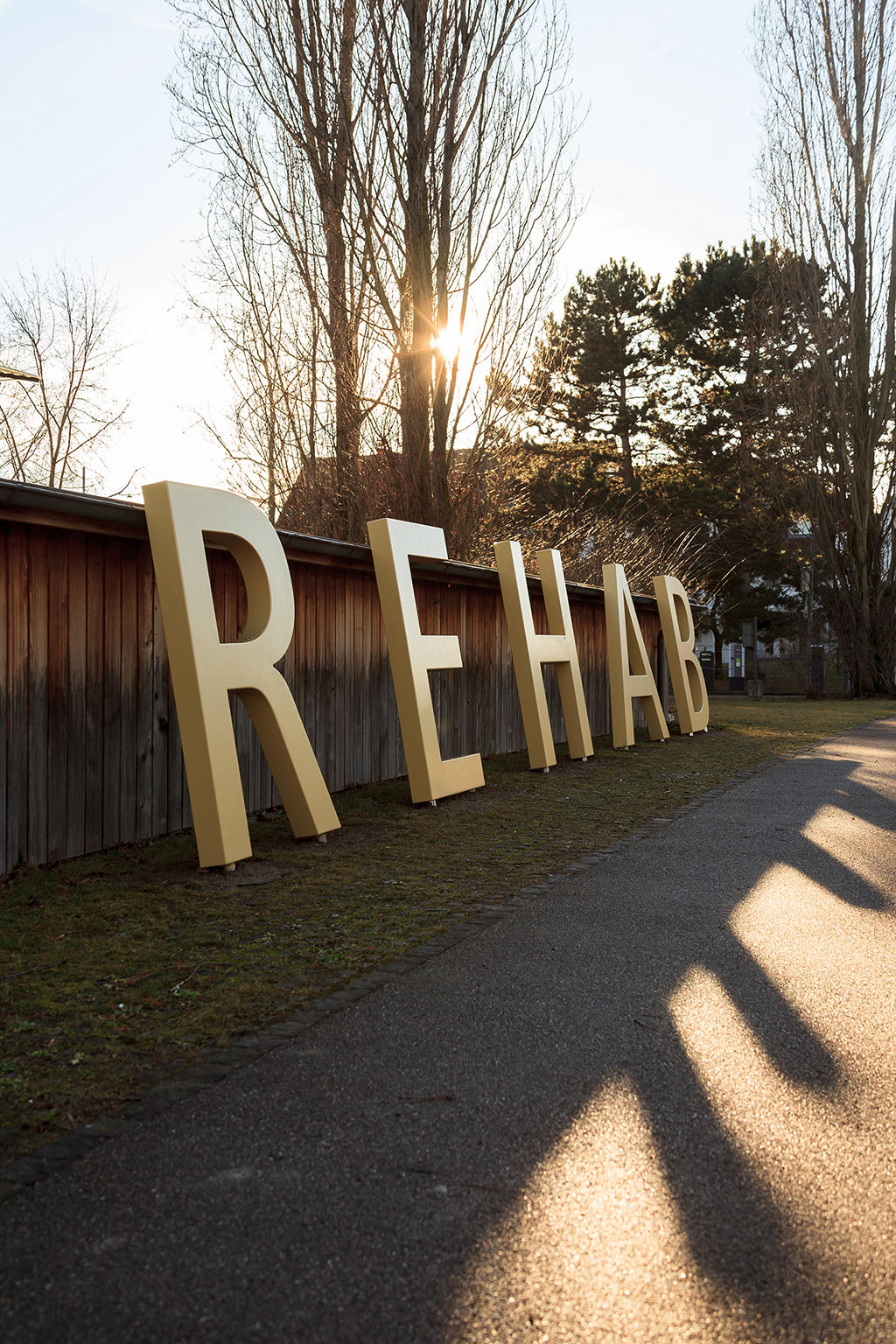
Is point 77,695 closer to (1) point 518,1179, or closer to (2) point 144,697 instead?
(2) point 144,697

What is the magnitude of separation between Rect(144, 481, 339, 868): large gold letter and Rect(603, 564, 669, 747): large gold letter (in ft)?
23.2

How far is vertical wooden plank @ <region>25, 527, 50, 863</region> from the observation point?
6.13 meters

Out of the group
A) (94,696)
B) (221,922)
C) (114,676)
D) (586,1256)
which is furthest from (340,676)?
(586,1256)

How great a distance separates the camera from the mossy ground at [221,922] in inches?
132

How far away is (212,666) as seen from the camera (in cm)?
636

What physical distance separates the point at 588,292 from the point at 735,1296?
140 feet

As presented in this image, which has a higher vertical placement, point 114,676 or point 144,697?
point 114,676

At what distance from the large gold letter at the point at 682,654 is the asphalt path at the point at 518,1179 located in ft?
37.7

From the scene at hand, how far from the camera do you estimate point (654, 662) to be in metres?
18.6

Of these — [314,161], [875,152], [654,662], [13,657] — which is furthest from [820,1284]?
[875,152]

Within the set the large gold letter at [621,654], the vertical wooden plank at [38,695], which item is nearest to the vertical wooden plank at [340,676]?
the vertical wooden plank at [38,695]

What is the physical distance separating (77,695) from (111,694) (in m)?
0.31

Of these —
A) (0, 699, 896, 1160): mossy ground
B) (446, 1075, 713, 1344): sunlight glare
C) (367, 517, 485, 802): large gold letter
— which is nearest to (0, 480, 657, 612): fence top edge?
(367, 517, 485, 802): large gold letter

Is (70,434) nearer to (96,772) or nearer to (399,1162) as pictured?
(96,772)
